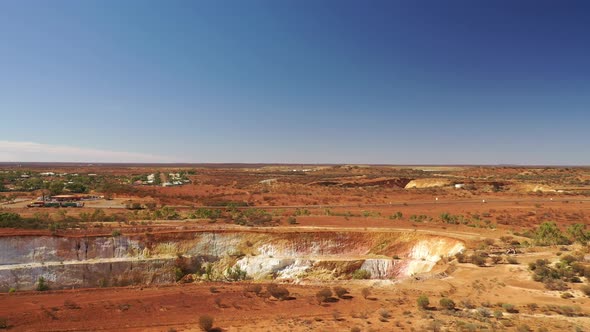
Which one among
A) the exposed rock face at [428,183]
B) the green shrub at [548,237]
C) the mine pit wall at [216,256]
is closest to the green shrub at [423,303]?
the mine pit wall at [216,256]

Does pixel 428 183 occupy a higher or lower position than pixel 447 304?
higher

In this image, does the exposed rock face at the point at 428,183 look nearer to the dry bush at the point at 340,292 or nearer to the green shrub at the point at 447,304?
the dry bush at the point at 340,292

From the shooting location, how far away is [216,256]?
25703mm

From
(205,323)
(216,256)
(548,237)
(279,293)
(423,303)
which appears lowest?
(216,256)

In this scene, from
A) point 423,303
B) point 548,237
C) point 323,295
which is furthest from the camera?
point 548,237

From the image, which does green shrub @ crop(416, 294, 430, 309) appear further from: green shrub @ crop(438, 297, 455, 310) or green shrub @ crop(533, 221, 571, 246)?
green shrub @ crop(533, 221, 571, 246)

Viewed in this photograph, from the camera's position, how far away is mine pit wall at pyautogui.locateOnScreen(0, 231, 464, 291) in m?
22.5

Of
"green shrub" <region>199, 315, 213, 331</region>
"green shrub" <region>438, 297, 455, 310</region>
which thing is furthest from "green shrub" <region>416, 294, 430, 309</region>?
"green shrub" <region>199, 315, 213, 331</region>

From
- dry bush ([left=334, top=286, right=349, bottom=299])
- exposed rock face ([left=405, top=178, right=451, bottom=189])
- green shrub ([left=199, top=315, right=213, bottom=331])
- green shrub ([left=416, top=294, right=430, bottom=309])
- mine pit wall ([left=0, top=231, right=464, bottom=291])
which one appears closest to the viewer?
green shrub ([left=199, top=315, right=213, bottom=331])

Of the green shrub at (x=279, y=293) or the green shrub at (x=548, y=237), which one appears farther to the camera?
the green shrub at (x=548, y=237)

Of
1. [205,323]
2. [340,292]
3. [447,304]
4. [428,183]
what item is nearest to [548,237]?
[447,304]

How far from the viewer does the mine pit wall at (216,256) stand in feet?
74.0

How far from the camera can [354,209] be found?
40.7 meters

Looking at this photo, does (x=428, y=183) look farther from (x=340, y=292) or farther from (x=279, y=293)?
(x=279, y=293)
